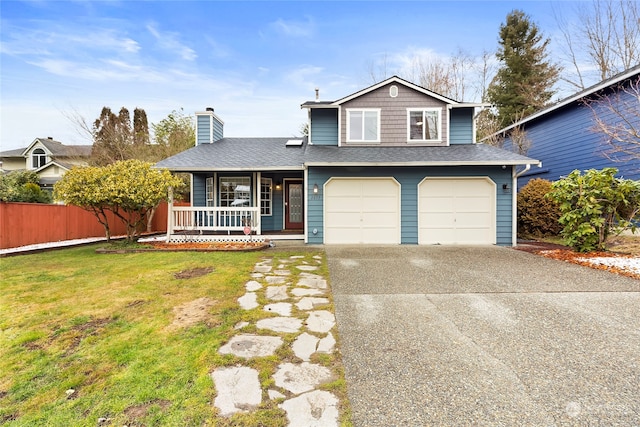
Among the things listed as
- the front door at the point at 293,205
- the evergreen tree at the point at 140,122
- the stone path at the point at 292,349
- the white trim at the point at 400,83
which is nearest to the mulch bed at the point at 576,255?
the white trim at the point at 400,83

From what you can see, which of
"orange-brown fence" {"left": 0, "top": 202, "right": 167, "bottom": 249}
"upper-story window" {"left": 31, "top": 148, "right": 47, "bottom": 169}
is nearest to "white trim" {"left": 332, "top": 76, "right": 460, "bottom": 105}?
"orange-brown fence" {"left": 0, "top": 202, "right": 167, "bottom": 249}

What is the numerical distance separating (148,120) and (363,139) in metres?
22.5

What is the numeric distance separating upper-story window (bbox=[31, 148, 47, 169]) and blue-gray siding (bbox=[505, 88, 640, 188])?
35.4 meters

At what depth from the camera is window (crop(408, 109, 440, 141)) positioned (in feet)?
35.1

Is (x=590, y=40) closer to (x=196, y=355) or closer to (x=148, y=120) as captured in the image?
(x=196, y=355)

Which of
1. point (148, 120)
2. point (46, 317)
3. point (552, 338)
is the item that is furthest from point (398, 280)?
point (148, 120)

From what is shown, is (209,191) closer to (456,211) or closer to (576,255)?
(456,211)

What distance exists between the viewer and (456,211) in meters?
9.67

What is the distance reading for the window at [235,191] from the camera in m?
11.6

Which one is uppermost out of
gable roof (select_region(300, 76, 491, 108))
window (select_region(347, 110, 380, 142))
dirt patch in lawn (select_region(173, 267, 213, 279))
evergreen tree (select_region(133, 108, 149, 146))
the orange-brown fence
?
evergreen tree (select_region(133, 108, 149, 146))

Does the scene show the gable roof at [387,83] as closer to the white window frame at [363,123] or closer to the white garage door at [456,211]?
the white window frame at [363,123]

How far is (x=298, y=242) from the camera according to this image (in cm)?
1012

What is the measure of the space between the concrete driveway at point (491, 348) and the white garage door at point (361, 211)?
4265 mm

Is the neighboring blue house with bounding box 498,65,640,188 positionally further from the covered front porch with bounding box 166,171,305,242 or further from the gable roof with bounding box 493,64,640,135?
the covered front porch with bounding box 166,171,305,242
